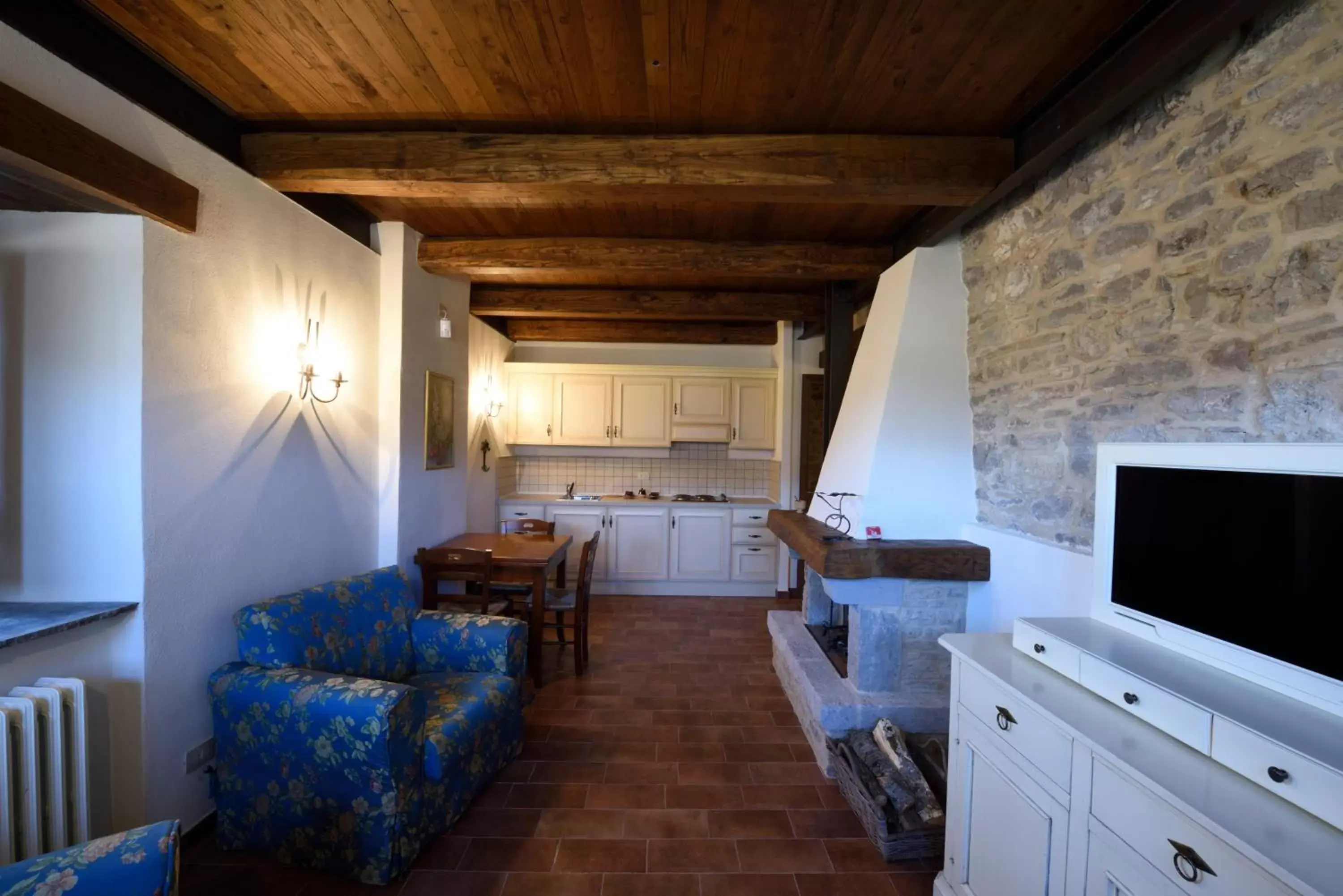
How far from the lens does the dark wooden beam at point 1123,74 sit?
1358mm

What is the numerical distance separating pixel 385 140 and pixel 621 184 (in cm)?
96

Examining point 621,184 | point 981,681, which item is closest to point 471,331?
point 621,184

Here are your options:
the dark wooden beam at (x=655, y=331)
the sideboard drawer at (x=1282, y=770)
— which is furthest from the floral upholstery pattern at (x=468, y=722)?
the dark wooden beam at (x=655, y=331)

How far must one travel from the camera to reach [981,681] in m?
1.60

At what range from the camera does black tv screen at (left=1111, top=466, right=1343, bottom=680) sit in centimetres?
106

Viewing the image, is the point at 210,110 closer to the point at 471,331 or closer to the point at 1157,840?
the point at 471,331

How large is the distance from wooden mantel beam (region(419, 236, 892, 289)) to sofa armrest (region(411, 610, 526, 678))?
6.85 ft

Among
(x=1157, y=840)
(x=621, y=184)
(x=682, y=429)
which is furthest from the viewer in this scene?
(x=682, y=429)

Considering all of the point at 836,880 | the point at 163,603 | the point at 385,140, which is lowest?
the point at 836,880

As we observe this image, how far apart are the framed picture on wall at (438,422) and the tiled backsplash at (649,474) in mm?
1981

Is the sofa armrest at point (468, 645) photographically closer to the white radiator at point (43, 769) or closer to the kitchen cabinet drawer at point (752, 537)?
the white radiator at point (43, 769)

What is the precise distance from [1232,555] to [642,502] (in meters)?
4.38

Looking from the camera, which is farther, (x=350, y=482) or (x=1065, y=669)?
(x=350, y=482)

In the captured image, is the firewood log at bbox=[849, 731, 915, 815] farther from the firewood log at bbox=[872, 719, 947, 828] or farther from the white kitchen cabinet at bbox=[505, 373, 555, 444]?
the white kitchen cabinet at bbox=[505, 373, 555, 444]
